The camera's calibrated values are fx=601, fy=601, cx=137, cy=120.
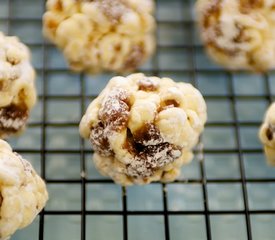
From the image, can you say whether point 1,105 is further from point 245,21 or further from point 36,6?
point 245,21

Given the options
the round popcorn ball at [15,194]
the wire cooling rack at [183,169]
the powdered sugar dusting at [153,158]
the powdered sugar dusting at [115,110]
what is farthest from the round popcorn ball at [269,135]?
the round popcorn ball at [15,194]

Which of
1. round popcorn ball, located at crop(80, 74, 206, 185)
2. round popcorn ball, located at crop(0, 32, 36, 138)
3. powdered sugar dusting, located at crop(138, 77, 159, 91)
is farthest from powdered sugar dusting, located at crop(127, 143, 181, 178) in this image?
round popcorn ball, located at crop(0, 32, 36, 138)

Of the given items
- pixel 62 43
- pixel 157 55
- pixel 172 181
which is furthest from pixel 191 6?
pixel 172 181

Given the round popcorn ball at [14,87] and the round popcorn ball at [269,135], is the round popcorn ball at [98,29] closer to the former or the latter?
the round popcorn ball at [14,87]

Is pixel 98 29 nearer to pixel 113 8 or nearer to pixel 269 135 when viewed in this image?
pixel 113 8

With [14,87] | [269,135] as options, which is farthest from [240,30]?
[14,87]

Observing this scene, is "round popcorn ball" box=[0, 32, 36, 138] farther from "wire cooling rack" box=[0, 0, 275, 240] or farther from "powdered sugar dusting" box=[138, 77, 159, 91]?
"powdered sugar dusting" box=[138, 77, 159, 91]

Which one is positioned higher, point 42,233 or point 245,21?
point 245,21
